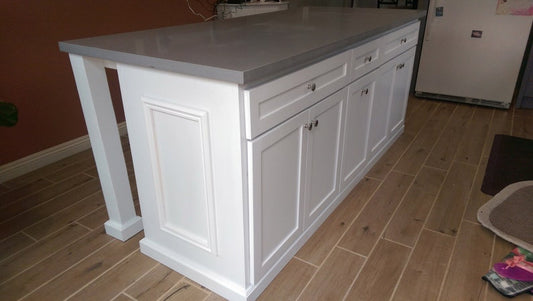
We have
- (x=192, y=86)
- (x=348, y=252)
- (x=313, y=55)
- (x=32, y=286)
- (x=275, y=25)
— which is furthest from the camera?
(x=275, y=25)

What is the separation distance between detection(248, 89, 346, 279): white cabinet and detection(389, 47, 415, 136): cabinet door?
0.84 meters

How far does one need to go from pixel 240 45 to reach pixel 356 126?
0.85 metres

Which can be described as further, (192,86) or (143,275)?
(143,275)

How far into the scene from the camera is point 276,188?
1.39 m

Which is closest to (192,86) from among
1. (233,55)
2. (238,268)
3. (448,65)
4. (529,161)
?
(233,55)

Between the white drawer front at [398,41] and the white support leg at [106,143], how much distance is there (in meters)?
1.42

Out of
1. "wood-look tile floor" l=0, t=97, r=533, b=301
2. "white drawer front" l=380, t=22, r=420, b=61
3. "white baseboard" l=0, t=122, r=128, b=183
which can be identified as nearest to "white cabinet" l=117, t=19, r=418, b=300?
"wood-look tile floor" l=0, t=97, r=533, b=301

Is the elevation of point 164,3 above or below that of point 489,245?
above

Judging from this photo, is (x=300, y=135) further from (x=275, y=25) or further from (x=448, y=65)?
(x=448, y=65)

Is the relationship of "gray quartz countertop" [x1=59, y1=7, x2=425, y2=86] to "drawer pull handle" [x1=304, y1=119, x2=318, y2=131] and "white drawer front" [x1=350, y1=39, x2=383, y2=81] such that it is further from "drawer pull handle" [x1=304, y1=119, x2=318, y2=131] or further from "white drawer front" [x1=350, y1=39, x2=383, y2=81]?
"drawer pull handle" [x1=304, y1=119, x2=318, y2=131]

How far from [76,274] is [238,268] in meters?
0.72

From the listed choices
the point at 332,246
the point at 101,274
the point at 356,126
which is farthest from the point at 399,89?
the point at 101,274

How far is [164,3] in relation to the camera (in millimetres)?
2912

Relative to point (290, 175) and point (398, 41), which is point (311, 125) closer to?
point (290, 175)
